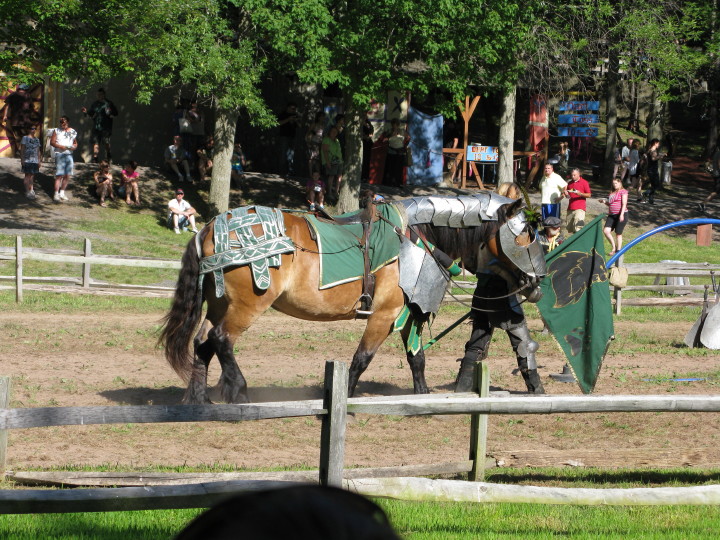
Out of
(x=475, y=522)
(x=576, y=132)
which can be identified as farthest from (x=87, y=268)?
(x=576, y=132)

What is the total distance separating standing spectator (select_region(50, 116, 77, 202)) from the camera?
73.2ft

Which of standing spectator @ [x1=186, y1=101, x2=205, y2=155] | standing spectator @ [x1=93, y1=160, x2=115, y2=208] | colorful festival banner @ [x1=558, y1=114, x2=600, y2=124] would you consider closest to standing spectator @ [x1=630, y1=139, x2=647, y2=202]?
colorful festival banner @ [x1=558, y1=114, x2=600, y2=124]

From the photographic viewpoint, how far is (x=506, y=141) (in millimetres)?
26469

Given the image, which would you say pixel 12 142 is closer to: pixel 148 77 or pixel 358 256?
Result: pixel 148 77

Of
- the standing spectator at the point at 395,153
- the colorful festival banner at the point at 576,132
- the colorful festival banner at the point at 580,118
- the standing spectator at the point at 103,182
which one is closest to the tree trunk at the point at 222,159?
the standing spectator at the point at 103,182

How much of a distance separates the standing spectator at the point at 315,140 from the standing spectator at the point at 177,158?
3.02 metres

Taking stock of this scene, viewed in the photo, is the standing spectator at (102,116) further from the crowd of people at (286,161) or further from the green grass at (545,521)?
the green grass at (545,521)

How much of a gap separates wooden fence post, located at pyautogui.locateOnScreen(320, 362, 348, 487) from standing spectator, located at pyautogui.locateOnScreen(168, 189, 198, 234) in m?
16.3

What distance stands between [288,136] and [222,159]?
13.3ft

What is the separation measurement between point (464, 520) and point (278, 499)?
203 inches

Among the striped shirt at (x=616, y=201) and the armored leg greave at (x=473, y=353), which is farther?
the striped shirt at (x=616, y=201)

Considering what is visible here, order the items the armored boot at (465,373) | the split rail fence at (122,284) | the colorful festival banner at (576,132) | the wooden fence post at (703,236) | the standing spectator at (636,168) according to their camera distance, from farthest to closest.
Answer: the standing spectator at (636,168) → the colorful festival banner at (576,132) → the wooden fence post at (703,236) → the split rail fence at (122,284) → the armored boot at (465,373)

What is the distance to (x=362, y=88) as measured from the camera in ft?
72.1

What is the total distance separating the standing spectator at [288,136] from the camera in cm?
2603
